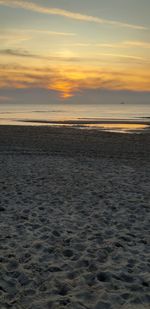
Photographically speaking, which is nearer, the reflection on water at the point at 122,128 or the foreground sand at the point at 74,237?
the foreground sand at the point at 74,237

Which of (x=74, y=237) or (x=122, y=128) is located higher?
(x=122, y=128)

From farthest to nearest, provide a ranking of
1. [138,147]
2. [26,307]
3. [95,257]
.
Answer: [138,147], [95,257], [26,307]

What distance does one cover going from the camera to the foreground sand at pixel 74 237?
6111mm

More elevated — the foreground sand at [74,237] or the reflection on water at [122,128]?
the reflection on water at [122,128]

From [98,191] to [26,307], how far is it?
8.38m

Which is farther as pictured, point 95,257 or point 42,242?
point 42,242

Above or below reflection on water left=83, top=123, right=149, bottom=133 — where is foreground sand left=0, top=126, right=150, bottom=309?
below

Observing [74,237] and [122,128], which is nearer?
[74,237]

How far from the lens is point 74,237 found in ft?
28.8

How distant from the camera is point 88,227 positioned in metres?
9.53

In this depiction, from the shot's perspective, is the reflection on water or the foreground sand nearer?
the foreground sand

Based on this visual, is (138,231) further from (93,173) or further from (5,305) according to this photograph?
(93,173)

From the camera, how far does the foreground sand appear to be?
6.11 metres

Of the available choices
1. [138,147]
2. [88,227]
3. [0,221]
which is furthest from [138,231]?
[138,147]
